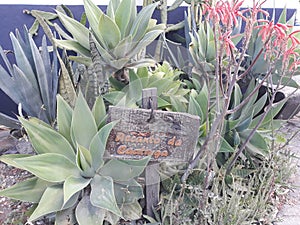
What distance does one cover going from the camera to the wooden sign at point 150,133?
1.26 metres

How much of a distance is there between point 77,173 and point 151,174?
29 centimetres

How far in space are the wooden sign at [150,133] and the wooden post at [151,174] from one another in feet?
0.11

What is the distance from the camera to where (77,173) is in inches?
49.7

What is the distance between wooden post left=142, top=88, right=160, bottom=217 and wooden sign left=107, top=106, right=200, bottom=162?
3 cm

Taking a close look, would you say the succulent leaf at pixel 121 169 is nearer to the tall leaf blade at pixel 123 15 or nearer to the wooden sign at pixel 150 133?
the wooden sign at pixel 150 133

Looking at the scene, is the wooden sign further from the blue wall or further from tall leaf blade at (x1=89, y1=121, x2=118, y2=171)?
the blue wall

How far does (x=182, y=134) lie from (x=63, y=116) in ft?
1.53

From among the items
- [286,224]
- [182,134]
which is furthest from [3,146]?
[286,224]

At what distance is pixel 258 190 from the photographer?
1601mm

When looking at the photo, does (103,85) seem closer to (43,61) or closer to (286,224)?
(43,61)

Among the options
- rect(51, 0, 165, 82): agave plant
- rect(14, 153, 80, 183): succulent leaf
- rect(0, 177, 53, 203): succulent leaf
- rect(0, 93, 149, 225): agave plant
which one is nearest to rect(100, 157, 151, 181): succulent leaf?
rect(0, 93, 149, 225): agave plant

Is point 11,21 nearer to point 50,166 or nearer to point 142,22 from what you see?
point 142,22

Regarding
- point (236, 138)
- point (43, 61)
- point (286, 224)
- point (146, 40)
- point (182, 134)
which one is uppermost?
point (146, 40)

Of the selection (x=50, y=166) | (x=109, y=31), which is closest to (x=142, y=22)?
(x=109, y=31)
